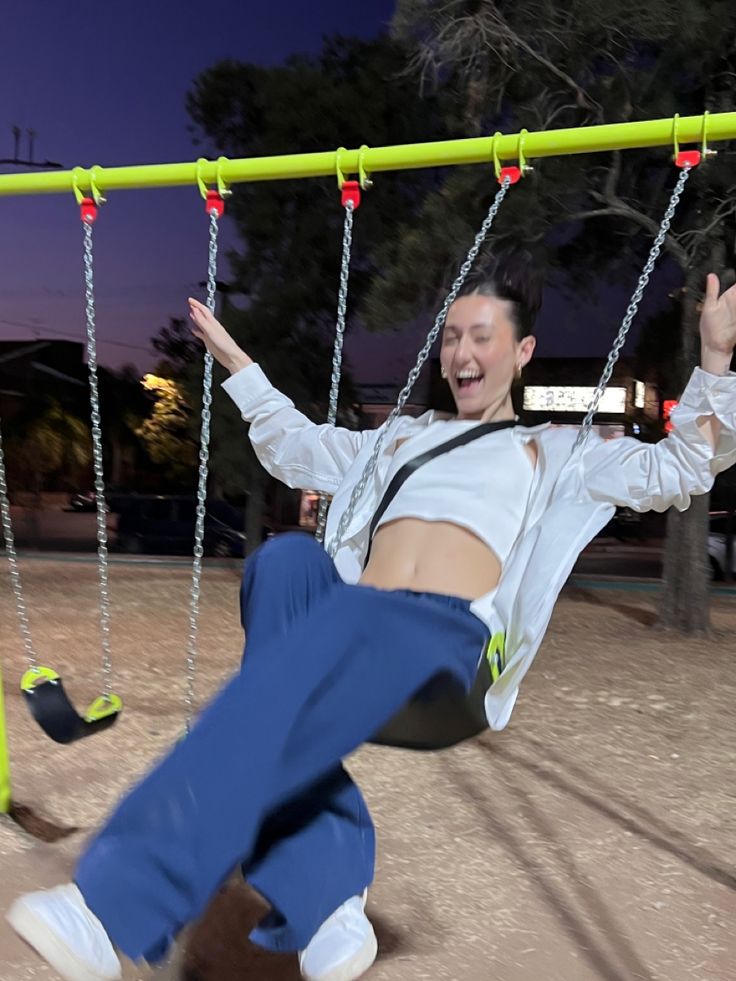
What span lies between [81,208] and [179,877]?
1.88 metres

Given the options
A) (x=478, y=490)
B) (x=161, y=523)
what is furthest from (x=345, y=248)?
(x=161, y=523)

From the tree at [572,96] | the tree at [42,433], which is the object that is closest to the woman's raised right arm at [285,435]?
the tree at [572,96]

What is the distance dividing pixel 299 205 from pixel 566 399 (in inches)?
363

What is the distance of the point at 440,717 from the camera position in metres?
1.63

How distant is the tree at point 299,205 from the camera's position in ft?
27.8

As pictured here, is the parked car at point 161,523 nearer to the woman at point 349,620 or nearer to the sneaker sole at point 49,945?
the woman at point 349,620

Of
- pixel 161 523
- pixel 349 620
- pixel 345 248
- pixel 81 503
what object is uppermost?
pixel 345 248

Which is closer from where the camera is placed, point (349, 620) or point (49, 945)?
point (49, 945)

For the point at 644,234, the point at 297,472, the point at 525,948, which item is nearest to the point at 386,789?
the point at 525,948

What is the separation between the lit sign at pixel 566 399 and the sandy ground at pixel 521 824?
1011 centimetres

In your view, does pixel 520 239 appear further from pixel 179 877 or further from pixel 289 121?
pixel 179 877

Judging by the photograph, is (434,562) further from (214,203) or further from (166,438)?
(166,438)

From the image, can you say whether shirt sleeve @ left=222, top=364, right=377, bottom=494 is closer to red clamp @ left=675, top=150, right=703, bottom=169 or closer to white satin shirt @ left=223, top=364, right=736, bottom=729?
white satin shirt @ left=223, top=364, right=736, bottom=729

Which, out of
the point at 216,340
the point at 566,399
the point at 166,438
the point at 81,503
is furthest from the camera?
the point at 81,503
